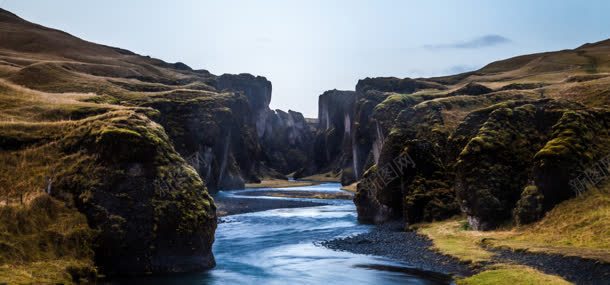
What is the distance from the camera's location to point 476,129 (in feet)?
247

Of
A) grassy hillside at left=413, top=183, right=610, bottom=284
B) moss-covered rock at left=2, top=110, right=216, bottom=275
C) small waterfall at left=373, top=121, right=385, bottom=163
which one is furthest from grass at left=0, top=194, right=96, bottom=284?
small waterfall at left=373, top=121, right=385, bottom=163

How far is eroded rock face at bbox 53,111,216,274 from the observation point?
4447 cm

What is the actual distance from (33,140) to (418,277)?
39.9m

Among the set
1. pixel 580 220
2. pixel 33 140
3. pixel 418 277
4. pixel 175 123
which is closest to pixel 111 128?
pixel 33 140

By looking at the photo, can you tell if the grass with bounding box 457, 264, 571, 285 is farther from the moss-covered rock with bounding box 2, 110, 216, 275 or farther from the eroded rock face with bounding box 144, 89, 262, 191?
the eroded rock face with bounding box 144, 89, 262, 191

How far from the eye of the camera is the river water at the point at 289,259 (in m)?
45.2

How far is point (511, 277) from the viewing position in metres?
38.8

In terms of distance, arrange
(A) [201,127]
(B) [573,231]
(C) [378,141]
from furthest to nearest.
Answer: (C) [378,141]
(A) [201,127]
(B) [573,231]

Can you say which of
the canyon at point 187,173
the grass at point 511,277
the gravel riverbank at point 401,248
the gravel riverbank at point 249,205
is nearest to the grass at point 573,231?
the canyon at point 187,173

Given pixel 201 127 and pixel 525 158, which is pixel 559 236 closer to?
pixel 525 158

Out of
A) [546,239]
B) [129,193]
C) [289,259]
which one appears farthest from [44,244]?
[546,239]

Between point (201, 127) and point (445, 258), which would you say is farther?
point (201, 127)

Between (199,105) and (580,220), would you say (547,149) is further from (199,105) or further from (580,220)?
(199,105)

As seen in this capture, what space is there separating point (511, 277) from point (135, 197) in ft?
107
